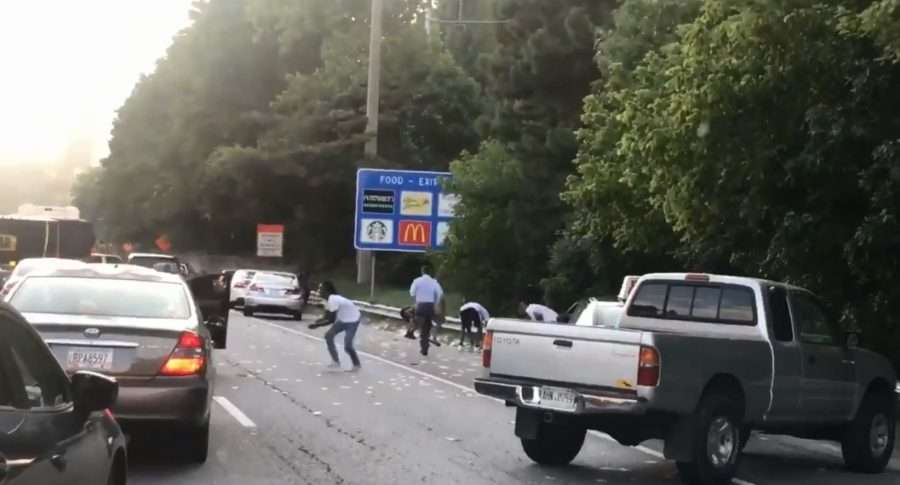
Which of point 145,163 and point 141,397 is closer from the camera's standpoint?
point 141,397

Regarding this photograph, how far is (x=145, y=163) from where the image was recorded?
71750 mm

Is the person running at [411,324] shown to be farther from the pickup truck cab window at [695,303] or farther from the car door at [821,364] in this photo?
the car door at [821,364]

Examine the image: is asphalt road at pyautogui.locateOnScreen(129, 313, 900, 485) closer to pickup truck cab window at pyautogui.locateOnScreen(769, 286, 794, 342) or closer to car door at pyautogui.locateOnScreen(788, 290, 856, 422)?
car door at pyautogui.locateOnScreen(788, 290, 856, 422)

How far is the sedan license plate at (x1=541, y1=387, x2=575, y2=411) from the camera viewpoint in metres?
12.3

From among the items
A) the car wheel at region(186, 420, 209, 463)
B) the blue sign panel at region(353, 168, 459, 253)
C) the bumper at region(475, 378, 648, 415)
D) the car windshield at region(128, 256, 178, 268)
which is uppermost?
the blue sign panel at region(353, 168, 459, 253)

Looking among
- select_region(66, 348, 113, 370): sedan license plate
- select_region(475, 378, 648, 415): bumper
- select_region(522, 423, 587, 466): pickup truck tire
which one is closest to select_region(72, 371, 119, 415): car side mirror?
select_region(66, 348, 113, 370): sedan license plate

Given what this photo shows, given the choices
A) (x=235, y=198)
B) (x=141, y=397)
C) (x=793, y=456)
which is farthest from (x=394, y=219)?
(x=141, y=397)

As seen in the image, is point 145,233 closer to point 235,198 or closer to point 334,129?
point 235,198

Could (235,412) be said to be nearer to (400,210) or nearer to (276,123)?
(400,210)

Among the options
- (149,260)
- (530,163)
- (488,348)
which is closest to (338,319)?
(488,348)

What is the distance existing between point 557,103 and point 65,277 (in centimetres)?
2798

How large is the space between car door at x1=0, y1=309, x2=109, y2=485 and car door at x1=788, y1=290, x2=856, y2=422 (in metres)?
8.45

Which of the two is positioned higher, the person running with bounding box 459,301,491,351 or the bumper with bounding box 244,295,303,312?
the person running with bounding box 459,301,491,351

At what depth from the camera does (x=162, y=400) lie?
11.8m
